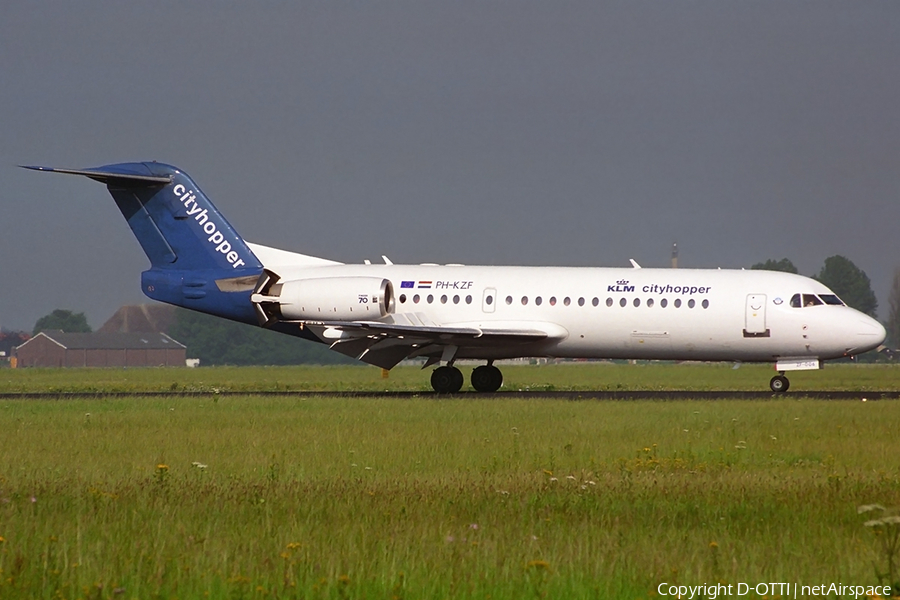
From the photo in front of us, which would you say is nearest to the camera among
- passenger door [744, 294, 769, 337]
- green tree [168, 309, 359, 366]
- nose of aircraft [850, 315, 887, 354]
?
nose of aircraft [850, 315, 887, 354]

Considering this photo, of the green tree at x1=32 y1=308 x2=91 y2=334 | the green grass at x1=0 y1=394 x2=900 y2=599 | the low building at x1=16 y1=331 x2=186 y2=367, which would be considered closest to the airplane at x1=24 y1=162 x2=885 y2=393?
the green grass at x1=0 y1=394 x2=900 y2=599

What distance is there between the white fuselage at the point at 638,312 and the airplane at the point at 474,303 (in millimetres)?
29

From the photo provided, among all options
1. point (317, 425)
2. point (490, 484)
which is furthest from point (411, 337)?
point (490, 484)

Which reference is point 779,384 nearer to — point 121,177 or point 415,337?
point 415,337

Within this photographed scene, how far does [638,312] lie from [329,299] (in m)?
7.35

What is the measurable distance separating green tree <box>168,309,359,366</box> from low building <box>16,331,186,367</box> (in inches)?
143

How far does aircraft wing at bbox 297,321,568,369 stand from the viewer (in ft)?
86.1

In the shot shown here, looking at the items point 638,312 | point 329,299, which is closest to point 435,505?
point 329,299

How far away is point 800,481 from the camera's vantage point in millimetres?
11430

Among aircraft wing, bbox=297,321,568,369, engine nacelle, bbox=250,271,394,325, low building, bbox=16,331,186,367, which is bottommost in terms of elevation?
aircraft wing, bbox=297,321,568,369

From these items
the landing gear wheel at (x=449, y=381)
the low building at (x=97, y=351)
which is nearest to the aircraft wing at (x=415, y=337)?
the landing gear wheel at (x=449, y=381)

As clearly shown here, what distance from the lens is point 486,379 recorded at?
29.4 meters

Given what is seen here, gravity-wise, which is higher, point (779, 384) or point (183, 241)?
point (183, 241)

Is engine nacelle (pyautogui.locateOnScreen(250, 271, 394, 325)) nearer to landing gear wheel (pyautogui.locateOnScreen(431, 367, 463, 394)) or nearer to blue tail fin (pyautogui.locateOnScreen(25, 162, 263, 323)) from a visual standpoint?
blue tail fin (pyautogui.locateOnScreen(25, 162, 263, 323))
